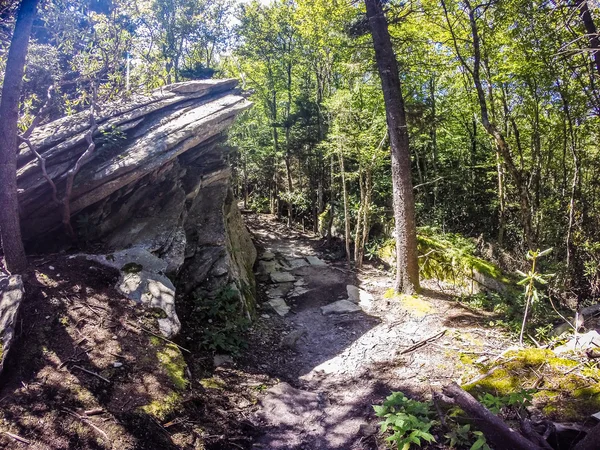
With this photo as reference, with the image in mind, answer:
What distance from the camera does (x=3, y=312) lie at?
4164 mm

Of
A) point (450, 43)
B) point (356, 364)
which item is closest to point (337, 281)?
point (356, 364)

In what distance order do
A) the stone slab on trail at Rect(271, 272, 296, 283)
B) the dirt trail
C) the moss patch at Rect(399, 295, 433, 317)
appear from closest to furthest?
1. the dirt trail
2. the moss patch at Rect(399, 295, 433, 317)
3. the stone slab on trail at Rect(271, 272, 296, 283)

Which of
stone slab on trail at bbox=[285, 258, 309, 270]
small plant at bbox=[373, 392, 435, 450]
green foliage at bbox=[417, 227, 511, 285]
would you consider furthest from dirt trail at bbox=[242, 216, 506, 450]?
stone slab on trail at bbox=[285, 258, 309, 270]

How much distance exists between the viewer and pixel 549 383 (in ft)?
12.0

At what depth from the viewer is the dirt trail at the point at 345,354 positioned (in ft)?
13.0

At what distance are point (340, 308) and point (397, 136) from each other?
418 cm

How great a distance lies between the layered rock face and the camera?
6.45 m

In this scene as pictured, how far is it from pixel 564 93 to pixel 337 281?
8085 millimetres

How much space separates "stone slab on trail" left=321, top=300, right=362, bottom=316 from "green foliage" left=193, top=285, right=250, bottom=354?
2.15m

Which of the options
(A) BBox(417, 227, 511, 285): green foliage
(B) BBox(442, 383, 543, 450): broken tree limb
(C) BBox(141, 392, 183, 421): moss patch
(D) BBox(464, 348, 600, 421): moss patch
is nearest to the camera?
(B) BBox(442, 383, 543, 450): broken tree limb

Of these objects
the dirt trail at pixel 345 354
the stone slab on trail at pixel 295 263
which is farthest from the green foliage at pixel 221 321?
the stone slab on trail at pixel 295 263

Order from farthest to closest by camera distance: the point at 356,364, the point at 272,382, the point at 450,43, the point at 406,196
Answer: the point at 450,43
the point at 406,196
the point at 356,364
the point at 272,382

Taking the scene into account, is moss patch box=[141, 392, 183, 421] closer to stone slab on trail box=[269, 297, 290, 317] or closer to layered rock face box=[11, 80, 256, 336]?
layered rock face box=[11, 80, 256, 336]

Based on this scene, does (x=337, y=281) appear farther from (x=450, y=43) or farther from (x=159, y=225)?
(x=450, y=43)
